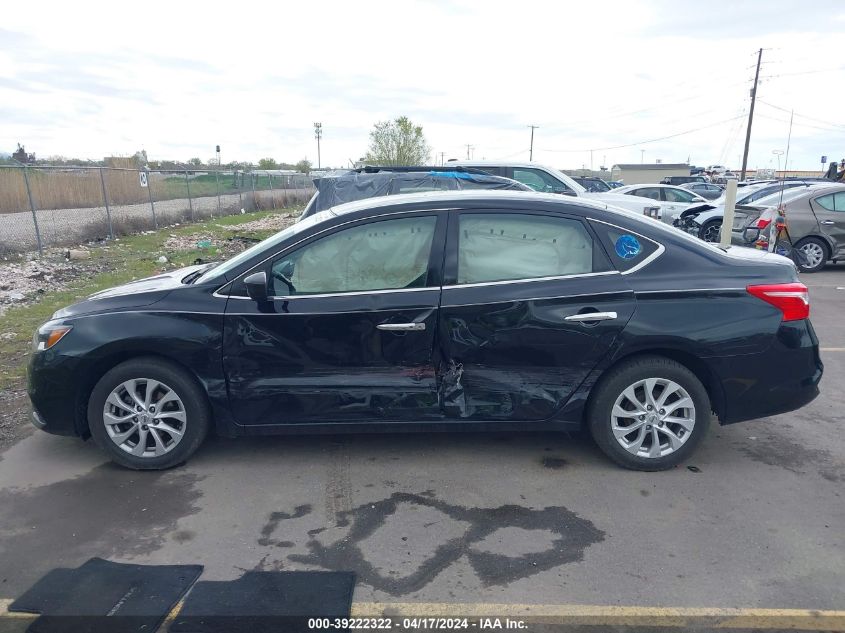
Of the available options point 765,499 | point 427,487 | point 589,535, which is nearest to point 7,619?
point 427,487

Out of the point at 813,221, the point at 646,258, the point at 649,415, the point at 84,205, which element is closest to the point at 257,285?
the point at 646,258

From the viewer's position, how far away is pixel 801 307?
416 cm

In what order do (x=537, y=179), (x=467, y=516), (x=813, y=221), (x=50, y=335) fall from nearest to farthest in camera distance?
(x=467, y=516)
(x=50, y=335)
(x=813, y=221)
(x=537, y=179)

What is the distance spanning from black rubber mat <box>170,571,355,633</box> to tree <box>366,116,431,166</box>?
4897 centimetres

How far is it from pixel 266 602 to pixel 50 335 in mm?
2401

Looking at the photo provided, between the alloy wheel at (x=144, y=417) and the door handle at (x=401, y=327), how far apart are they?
54.3 inches

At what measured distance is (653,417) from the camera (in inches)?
164

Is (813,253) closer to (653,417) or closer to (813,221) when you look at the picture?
(813,221)

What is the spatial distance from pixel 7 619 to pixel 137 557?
60cm

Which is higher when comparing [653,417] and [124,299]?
[124,299]

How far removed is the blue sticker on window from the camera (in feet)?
13.8

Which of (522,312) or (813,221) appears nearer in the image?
(522,312)

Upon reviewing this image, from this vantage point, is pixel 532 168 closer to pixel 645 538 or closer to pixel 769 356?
pixel 769 356

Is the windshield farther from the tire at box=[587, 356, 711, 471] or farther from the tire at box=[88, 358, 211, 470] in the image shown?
the tire at box=[587, 356, 711, 471]
